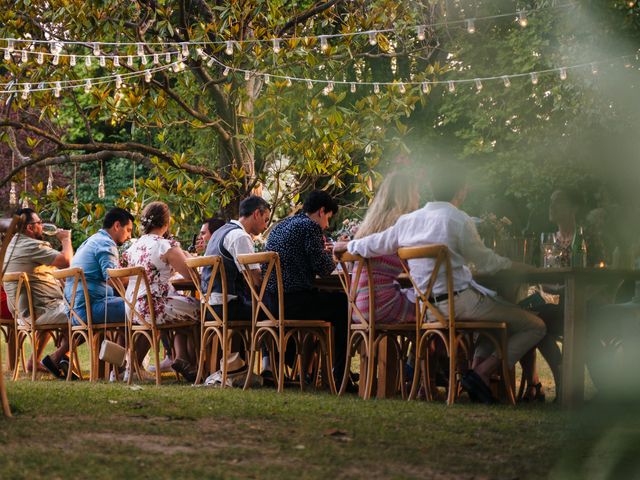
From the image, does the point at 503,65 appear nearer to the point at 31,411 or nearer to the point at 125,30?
the point at 31,411

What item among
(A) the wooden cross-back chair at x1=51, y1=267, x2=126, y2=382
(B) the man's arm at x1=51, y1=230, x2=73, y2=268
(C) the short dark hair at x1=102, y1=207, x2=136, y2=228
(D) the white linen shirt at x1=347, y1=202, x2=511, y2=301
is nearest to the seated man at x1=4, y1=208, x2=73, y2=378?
(B) the man's arm at x1=51, y1=230, x2=73, y2=268

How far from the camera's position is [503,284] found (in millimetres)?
1617

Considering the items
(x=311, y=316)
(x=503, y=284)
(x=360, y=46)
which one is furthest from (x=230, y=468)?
(x=360, y=46)

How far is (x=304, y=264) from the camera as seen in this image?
6152mm

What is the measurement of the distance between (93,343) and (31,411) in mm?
2879

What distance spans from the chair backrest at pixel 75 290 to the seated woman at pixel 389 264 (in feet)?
7.37

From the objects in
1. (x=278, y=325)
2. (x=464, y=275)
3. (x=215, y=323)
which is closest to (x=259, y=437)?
(x=464, y=275)

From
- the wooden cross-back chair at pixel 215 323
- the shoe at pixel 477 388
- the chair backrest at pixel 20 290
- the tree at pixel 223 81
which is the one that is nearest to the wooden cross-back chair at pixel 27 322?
the chair backrest at pixel 20 290

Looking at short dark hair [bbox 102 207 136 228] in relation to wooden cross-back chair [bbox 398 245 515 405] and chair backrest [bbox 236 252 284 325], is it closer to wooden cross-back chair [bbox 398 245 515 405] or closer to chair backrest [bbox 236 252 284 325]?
chair backrest [bbox 236 252 284 325]

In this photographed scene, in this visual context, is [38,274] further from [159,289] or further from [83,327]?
[159,289]

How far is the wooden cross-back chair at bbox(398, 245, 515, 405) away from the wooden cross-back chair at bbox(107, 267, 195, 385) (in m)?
2.02

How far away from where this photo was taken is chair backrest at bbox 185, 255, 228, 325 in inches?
239

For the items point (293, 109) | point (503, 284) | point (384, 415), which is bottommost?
point (384, 415)

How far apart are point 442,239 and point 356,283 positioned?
712mm
